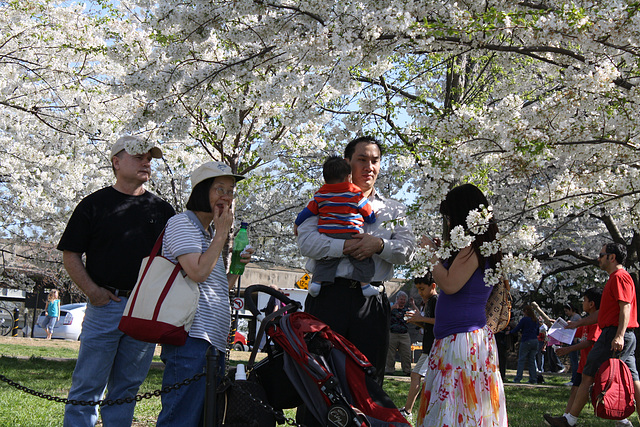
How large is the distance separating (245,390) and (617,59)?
4.05m

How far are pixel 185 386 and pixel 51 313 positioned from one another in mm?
20769

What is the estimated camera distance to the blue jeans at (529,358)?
15953 millimetres

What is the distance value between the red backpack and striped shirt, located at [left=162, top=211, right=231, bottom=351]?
4.21 m

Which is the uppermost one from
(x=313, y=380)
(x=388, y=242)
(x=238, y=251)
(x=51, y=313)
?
(x=388, y=242)

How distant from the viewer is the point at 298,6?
4.50 meters

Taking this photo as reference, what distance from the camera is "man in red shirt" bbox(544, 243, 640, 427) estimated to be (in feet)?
21.6

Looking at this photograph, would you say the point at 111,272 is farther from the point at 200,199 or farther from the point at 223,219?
the point at 223,219

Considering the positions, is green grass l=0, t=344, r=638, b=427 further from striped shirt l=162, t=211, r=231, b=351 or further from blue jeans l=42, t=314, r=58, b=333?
blue jeans l=42, t=314, r=58, b=333

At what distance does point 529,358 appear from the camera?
16.4 m

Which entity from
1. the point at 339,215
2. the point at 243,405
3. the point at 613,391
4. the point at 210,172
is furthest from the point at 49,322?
the point at 243,405

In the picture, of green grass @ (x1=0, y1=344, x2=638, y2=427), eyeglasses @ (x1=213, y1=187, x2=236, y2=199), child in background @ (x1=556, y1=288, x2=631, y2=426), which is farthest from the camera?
child in background @ (x1=556, y1=288, x2=631, y2=426)

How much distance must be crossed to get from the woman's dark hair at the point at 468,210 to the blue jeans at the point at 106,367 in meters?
2.11

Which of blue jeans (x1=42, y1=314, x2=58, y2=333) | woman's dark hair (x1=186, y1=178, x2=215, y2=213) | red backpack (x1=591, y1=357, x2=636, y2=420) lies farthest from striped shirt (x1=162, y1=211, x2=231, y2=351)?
blue jeans (x1=42, y1=314, x2=58, y2=333)

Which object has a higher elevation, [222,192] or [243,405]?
[222,192]
